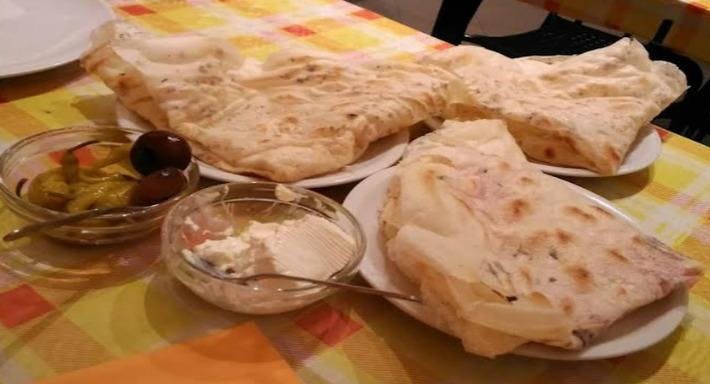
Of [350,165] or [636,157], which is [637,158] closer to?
[636,157]

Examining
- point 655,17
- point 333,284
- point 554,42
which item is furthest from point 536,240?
point 554,42

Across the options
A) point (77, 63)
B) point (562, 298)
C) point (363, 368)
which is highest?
point (562, 298)

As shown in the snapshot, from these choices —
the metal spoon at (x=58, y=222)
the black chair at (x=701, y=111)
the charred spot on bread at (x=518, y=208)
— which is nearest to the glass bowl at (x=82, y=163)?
the metal spoon at (x=58, y=222)

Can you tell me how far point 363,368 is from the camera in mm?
741

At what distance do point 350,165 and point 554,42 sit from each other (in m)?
1.97

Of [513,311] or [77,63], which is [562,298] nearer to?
[513,311]

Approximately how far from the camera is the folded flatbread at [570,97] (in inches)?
46.6

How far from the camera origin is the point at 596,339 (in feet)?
2.53

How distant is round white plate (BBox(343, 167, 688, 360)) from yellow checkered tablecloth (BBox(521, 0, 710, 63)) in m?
1.70

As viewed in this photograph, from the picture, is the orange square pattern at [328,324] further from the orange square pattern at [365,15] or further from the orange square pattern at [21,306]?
the orange square pattern at [365,15]

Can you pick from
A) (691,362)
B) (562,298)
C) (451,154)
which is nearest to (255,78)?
(451,154)

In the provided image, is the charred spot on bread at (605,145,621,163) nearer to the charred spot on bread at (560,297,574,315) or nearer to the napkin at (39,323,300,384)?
the charred spot on bread at (560,297,574,315)

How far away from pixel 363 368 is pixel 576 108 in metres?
0.74

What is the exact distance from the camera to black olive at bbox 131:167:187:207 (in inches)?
A: 32.0
